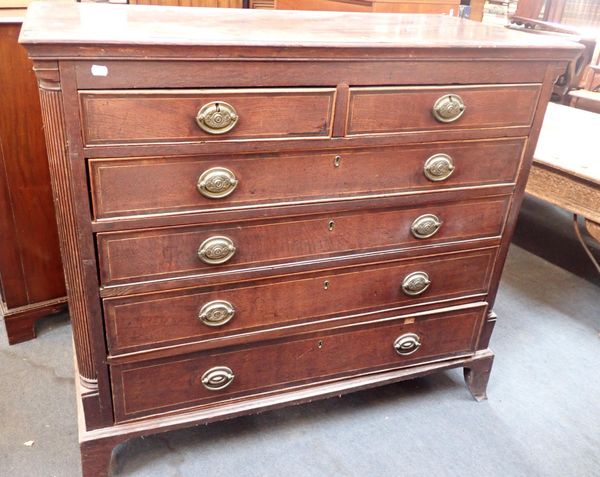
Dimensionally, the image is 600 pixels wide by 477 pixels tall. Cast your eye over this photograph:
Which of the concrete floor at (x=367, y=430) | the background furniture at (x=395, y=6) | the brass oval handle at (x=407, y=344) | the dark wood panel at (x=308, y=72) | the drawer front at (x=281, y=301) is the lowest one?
the concrete floor at (x=367, y=430)

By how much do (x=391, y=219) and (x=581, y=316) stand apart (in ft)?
4.52

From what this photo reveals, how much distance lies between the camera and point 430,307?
164cm

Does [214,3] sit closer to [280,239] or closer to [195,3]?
[195,3]

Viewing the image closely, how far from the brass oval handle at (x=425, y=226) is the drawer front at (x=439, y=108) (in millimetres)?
242

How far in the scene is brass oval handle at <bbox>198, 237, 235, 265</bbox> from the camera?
129 cm

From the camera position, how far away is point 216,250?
1.29 m

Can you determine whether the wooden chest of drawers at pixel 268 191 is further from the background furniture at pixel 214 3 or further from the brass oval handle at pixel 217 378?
the background furniture at pixel 214 3

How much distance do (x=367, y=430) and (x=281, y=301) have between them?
0.57m

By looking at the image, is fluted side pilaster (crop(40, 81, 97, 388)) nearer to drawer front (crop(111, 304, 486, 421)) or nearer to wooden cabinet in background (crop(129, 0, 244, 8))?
drawer front (crop(111, 304, 486, 421))

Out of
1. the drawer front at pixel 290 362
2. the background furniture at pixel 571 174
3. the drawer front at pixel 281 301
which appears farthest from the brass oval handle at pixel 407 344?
the background furniture at pixel 571 174

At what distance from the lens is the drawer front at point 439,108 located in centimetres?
128

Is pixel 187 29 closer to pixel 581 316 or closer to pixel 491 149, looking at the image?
pixel 491 149

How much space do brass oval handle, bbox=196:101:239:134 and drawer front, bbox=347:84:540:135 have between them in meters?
0.28

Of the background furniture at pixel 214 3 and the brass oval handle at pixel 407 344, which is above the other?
the background furniture at pixel 214 3
